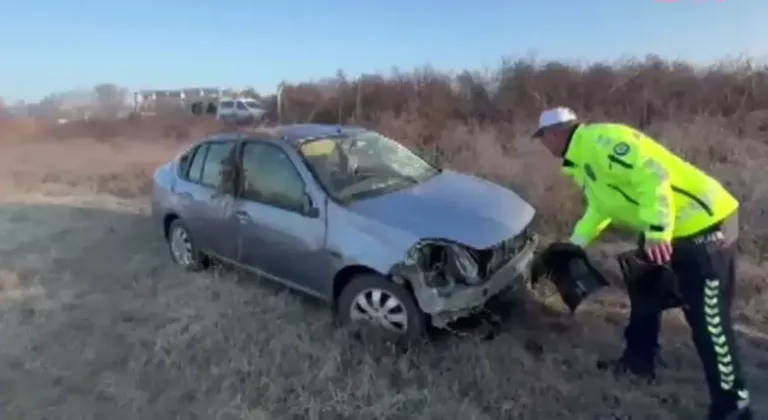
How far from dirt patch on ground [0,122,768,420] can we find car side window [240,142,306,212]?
31.0 inches

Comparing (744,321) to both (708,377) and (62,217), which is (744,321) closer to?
(708,377)

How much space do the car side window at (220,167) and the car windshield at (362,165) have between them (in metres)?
0.74

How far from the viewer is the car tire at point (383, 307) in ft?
13.3

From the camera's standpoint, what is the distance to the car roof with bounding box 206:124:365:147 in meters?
5.09

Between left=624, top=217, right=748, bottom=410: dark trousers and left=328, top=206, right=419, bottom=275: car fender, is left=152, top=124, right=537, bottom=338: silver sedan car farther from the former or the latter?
left=624, top=217, right=748, bottom=410: dark trousers

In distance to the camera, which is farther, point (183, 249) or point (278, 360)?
point (183, 249)

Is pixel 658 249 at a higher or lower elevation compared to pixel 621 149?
lower

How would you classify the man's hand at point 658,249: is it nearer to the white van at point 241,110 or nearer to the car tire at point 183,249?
the car tire at point 183,249

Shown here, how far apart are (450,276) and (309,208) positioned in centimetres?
116

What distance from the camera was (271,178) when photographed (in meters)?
4.98

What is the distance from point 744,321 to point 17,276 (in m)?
6.01

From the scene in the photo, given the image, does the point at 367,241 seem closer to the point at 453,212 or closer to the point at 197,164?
the point at 453,212

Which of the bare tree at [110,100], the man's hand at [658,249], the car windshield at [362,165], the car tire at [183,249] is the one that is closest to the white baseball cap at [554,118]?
the man's hand at [658,249]

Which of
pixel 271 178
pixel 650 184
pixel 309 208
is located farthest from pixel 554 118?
pixel 271 178
